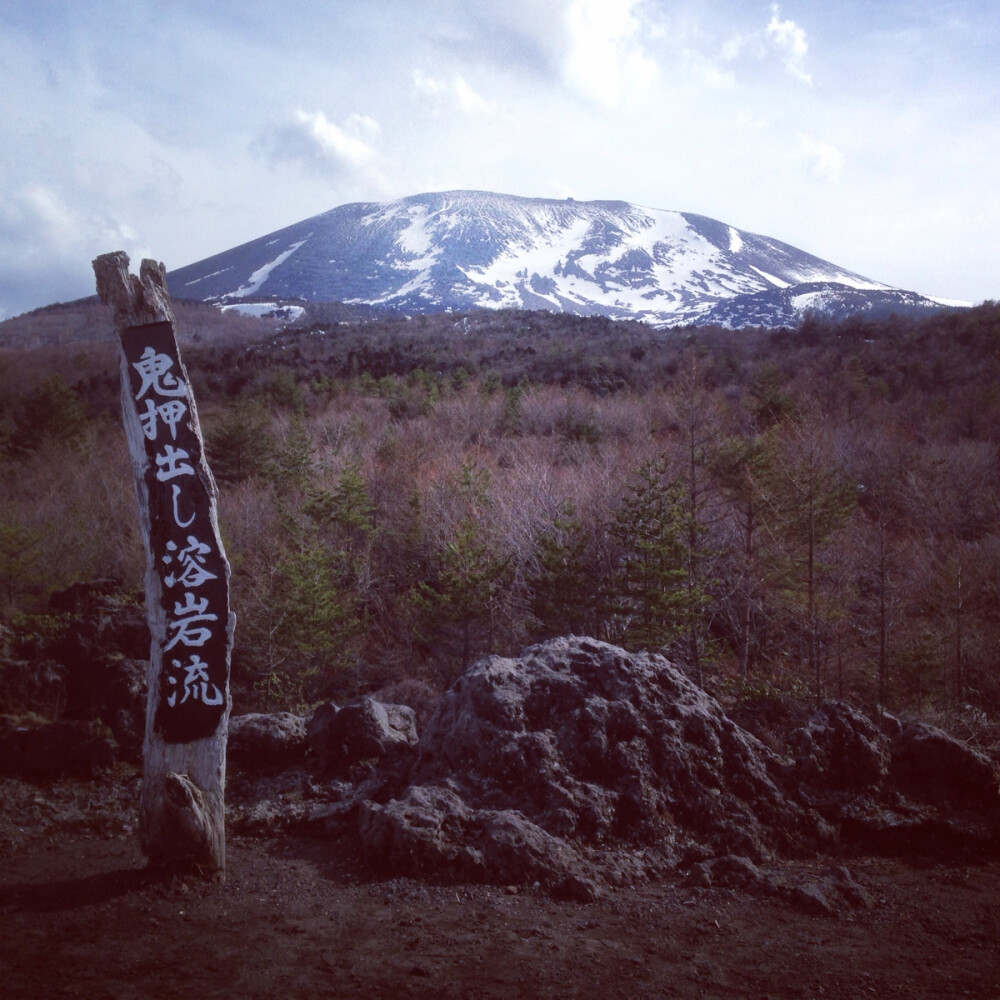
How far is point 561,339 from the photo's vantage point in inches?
1928

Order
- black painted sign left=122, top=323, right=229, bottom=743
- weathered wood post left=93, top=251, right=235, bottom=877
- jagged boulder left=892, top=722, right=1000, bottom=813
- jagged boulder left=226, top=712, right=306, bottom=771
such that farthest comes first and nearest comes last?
jagged boulder left=226, top=712, right=306, bottom=771, jagged boulder left=892, top=722, right=1000, bottom=813, black painted sign left=122, top=323, right=229, bottom=743, weathered wood post left=93, top=251, right=235, bottom=877

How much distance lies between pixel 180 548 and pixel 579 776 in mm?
2934

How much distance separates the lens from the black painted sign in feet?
15.1

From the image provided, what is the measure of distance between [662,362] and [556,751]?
121ft

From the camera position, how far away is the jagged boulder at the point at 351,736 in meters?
6.21

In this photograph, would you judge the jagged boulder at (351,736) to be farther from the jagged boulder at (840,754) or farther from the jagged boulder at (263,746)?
the jagged boulder at (840,754)

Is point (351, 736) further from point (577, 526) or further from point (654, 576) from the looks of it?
point (577, 526)

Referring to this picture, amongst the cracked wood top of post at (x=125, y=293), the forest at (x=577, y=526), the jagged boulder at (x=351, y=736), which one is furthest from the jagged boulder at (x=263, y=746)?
the forest at (x=577, y=526)

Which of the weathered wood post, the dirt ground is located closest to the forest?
the dirt ground

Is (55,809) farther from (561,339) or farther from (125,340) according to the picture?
(561,339)

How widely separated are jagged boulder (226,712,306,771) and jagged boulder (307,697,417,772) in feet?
0.56

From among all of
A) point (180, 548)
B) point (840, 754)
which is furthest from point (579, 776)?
point (180, 548)

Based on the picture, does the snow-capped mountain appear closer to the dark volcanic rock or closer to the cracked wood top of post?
the dark volcanic rock

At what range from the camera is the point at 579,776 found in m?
5.22
